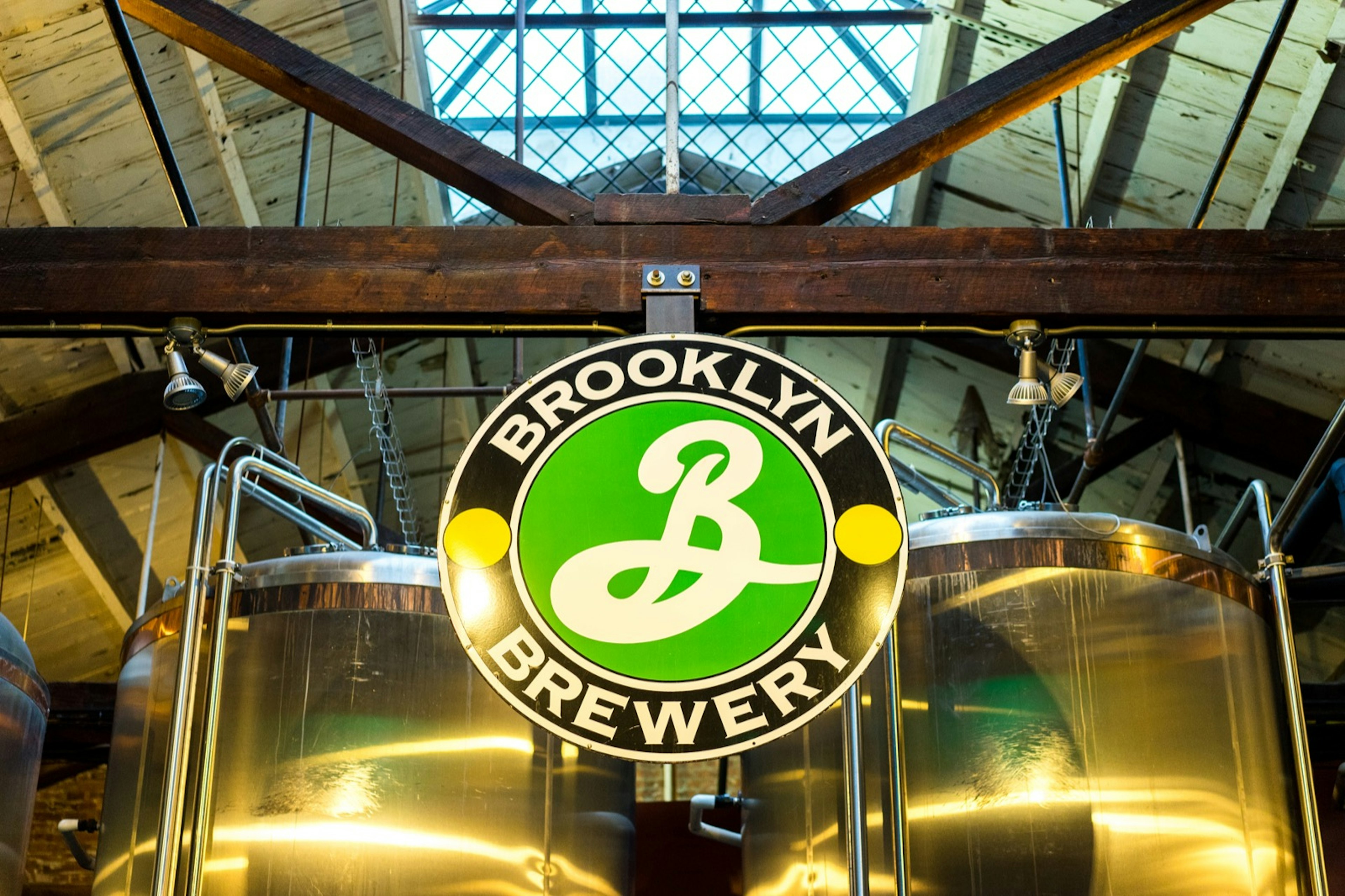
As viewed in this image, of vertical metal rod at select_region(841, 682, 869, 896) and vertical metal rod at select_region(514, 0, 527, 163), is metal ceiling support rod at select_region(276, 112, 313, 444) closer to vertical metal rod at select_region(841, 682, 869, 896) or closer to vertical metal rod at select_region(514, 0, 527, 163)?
vertical metal rod at select_region(514, 0, 527, 163)

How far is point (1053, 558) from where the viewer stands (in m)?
5.36

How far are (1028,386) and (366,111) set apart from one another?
2.33m

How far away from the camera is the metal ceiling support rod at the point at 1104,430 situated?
8.13 meters

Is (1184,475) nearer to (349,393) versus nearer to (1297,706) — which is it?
(349,393)

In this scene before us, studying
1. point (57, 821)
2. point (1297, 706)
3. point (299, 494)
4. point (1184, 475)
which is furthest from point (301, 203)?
point (57, 821)

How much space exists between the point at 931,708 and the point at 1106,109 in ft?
18.9

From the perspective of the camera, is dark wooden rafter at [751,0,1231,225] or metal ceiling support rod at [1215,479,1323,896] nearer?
metal ceiling support rod at [1215,479,1323,896]

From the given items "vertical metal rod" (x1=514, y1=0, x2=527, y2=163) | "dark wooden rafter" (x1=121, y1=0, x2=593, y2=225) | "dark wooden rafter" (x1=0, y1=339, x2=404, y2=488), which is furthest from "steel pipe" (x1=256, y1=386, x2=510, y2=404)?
"dark wooden rafter" (x1=121, y1=0, x2=593, y2=225)

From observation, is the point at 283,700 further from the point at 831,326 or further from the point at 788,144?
the point at 788,144

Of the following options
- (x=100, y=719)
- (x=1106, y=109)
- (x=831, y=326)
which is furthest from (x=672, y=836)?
(x=831, y=326)

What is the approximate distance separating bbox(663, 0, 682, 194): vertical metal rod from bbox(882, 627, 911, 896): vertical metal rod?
1600 mm

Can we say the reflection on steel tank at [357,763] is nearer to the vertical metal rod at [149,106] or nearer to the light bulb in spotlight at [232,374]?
the light bulb in spotlight at [232,374]

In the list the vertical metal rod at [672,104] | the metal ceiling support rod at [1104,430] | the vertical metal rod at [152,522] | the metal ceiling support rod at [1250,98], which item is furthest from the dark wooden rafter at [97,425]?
the metal ceiling support rod at [1250,98]

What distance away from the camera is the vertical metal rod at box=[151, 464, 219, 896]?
4.34 metres
